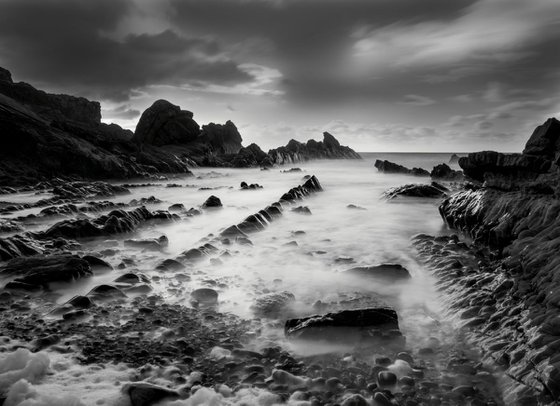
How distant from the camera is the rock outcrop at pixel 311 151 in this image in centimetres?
6056

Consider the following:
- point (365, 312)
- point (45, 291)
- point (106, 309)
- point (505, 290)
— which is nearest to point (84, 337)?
point (106, 309)

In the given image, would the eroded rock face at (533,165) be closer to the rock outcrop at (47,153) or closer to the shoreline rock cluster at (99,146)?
the shoreline rock cluster at (99,146)

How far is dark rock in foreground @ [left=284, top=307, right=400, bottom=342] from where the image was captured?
3.88m

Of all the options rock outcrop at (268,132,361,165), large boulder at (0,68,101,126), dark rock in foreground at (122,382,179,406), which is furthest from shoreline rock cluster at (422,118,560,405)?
rock outcrop at (268,132,361,165)

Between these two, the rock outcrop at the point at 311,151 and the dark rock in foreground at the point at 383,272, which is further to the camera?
the rock outcrop at the point at 311,151

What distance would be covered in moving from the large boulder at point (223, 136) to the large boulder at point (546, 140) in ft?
182

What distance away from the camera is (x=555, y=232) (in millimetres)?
4609

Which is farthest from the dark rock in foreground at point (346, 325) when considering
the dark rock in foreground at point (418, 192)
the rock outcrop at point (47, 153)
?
the rock outcrop at point (47, 153)

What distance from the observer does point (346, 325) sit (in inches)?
157

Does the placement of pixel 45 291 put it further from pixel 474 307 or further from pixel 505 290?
pixel 505 290

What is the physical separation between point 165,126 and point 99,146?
28406 millimetres

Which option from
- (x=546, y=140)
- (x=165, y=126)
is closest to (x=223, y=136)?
(x=165, y=126)

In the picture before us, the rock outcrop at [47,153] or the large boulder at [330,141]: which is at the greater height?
the large boulder at [330,141]

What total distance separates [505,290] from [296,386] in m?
2.94
